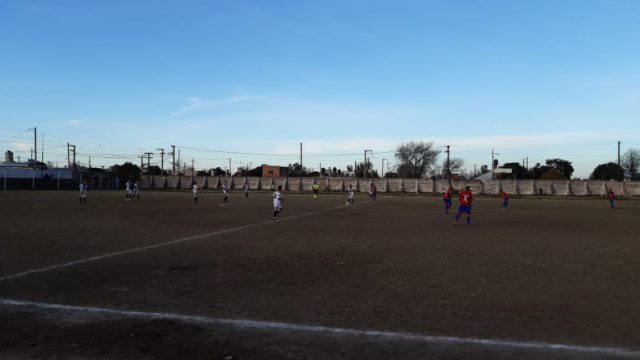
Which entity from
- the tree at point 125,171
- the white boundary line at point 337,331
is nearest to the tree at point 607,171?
the tree at point 125,171

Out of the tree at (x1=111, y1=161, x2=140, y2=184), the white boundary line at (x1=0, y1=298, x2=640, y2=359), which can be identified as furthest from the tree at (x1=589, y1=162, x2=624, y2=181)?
the white boundary line at (x1=0, y1=298, x2=640, y2=359)

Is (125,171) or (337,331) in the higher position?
(125,171)

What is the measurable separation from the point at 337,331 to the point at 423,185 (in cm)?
6783

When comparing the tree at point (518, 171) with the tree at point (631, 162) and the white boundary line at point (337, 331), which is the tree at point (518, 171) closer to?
the tree at point (631, 162)

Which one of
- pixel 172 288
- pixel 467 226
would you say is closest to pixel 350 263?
pixel 172 288

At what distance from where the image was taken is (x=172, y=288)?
7.13 metres

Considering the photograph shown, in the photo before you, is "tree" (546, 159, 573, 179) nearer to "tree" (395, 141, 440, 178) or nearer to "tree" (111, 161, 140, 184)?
"tree" (395, 141, 440, 178)

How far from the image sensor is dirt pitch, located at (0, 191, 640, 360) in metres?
4.70

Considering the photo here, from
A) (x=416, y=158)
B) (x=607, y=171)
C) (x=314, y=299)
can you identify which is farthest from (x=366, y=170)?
(x=314, y=299)

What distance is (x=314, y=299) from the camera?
6.57 m

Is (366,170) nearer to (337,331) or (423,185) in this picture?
(423,185)

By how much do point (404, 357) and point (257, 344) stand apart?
146 centimetres

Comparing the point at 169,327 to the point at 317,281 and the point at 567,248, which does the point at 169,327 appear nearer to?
the point at 317,281

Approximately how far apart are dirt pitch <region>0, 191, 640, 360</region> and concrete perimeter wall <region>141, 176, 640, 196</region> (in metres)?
58.2
